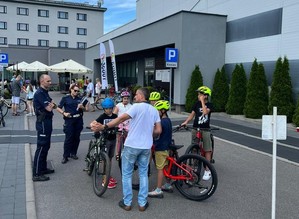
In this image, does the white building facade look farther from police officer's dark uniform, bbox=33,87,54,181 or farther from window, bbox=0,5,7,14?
police officer's dark uniform, bbox=33,87,54,181

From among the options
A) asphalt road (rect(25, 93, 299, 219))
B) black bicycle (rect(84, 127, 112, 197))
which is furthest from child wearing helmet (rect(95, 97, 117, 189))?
asphalt road (rect(25, 93, 299, 219))

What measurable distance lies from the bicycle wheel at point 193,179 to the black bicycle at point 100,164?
3.68 feet

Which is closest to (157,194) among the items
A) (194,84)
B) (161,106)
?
(161,106)

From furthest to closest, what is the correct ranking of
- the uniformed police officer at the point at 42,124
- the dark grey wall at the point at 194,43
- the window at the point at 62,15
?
1. the window at the point at 62,15
2. the dark grey wall at the point at 194,43
3. the uniformed police officer at the point at 42,124

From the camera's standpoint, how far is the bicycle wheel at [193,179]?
5.23m

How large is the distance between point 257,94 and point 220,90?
247 cm

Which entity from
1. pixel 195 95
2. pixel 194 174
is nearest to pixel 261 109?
pixel 195 95

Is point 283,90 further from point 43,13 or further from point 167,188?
point 43,13

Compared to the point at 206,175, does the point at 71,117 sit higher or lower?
higher

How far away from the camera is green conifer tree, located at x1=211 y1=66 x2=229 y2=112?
1638cm

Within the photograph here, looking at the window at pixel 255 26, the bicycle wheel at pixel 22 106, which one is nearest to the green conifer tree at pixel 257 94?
the window at pixel 255 26

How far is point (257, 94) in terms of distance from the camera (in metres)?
14.2

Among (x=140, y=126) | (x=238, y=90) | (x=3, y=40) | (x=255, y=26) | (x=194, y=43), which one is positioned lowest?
(x=140, y=126)

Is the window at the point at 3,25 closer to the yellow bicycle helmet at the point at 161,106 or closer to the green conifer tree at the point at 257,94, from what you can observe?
the green conifer tree at the point at 257,94
